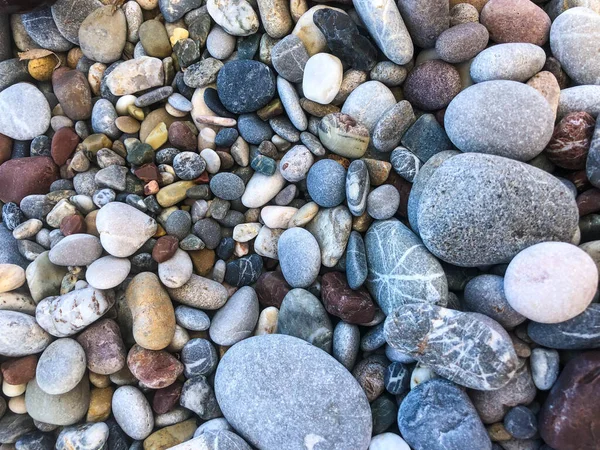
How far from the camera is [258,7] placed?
190 cm

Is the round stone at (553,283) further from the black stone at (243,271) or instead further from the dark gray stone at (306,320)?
the black stone at (243,271)

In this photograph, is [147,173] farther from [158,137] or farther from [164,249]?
[164,249]

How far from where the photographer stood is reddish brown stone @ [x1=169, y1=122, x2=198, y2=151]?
1874 mm

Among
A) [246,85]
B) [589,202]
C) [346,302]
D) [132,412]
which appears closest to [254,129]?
[246,85]

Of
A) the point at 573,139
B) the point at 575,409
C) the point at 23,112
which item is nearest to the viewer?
the point at 575,409

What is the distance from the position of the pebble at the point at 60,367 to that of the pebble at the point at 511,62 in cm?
184

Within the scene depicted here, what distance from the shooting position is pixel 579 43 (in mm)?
1693

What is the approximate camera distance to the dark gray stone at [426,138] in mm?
1748

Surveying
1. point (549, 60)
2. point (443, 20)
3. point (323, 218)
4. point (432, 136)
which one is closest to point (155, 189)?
point (323, 218)

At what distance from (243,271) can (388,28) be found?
1.13m

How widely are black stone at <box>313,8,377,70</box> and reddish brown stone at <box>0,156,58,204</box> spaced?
130 centimetres

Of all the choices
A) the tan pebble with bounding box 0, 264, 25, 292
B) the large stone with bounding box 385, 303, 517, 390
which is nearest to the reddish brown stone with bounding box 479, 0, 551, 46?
the large stone with bounding box 385, 303, 517, 390

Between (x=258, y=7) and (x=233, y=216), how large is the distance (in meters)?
0.91

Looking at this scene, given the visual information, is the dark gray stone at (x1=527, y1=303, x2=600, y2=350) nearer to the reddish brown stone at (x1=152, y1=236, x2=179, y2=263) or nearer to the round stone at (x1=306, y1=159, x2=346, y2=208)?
the round stone at (x1=306, y1=159, x2=346, y2=208)
